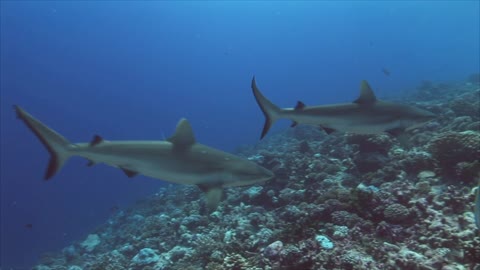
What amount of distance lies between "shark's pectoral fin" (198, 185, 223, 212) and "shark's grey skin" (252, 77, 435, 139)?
1710mm

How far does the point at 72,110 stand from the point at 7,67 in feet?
90.6

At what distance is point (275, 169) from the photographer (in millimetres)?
12742

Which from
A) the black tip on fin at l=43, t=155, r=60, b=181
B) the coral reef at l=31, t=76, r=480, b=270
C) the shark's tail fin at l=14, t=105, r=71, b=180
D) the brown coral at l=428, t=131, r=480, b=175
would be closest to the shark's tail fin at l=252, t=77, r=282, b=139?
the coral reef at l=31, t=76, r=480, b=270

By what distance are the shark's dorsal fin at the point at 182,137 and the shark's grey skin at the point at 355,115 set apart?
1763 millimetres

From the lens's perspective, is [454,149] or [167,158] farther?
[454,149]

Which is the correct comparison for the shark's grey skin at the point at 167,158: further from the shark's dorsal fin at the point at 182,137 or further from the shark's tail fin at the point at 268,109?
the shark's tail fin at the point at 268,109

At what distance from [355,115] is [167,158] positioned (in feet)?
12.5

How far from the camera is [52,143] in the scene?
16.4 ft

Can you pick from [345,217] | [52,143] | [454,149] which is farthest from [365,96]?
[52,143]

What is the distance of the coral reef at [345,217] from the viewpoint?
6312 mm

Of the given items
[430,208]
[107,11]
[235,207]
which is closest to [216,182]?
[430,208]

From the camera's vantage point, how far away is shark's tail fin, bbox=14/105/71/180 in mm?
4918

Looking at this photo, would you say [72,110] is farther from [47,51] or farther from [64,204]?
[64,204]

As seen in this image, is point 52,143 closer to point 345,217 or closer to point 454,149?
point 345,217
